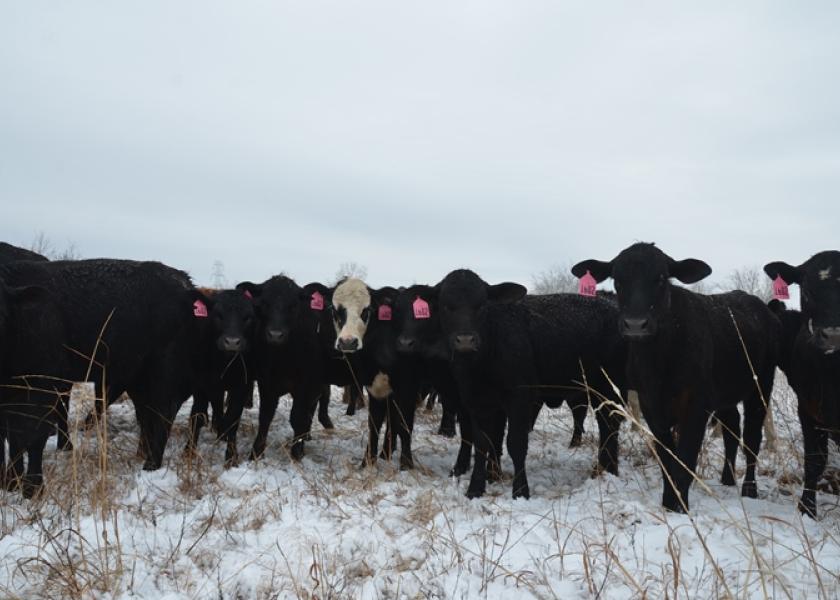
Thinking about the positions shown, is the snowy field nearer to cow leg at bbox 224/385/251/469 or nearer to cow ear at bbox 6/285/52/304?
cow leg at bbox 224/385/251/469

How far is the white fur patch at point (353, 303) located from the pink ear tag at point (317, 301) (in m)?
0.17

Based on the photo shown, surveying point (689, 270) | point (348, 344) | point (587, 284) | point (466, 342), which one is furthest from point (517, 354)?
point (348, 344)

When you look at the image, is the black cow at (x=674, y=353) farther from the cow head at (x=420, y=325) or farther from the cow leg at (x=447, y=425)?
the cow leg at (x=447, y=425)

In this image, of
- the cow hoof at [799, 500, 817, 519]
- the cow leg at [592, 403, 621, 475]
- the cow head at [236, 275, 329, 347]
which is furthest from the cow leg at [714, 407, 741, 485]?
the cow head at [236, 275, 329, 347]

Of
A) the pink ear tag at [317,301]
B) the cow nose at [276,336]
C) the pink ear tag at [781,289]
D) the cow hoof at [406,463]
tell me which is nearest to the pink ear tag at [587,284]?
the pink ear tag at [781,289]

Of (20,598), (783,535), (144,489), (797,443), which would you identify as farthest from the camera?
(797,443)

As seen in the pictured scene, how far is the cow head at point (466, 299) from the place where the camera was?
21.8 feet

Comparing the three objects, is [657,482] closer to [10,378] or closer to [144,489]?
[144,489]

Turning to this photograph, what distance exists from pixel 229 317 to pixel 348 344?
4.55ft

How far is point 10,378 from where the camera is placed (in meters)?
5.62

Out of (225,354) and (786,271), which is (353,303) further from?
(786,271)

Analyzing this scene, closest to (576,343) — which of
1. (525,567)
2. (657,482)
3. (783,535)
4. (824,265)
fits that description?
(657,482)

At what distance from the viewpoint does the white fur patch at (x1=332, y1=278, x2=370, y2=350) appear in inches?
319

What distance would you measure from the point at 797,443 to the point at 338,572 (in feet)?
23.8
